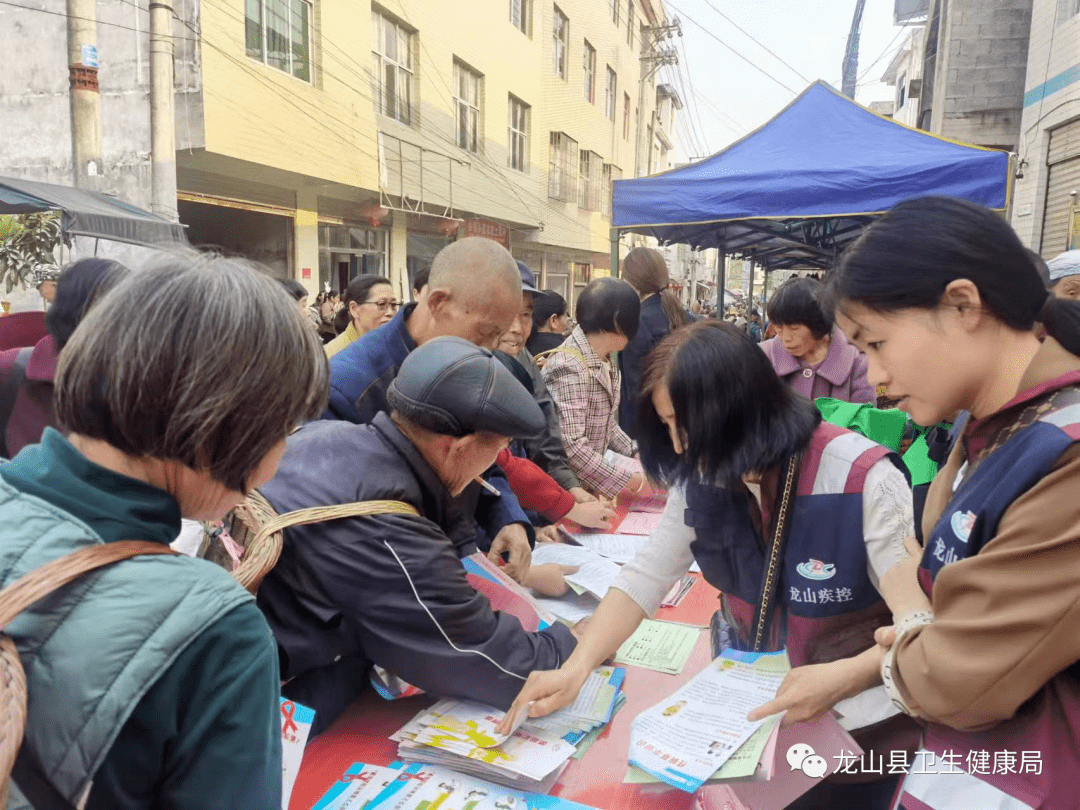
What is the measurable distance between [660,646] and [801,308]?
6.02 ft

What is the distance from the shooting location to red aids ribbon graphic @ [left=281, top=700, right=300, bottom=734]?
Answer: 1069 millimetres

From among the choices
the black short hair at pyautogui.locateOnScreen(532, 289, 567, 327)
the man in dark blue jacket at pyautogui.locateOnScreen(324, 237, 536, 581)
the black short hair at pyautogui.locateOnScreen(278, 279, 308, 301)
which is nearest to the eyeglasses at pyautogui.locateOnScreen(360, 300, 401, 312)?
the black short hair at pyautogui.locateOnScreen(278, 279, 308, 301)

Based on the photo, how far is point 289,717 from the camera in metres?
1.08

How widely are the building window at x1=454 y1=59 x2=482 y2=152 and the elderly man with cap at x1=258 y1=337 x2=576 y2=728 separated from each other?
1161cm

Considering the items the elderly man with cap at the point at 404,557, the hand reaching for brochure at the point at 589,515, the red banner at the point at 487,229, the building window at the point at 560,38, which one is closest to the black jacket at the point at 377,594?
the elderly man with cap at the point at 404,557

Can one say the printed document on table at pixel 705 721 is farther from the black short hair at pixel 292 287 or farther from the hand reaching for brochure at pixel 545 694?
the black short hair at pixel 292 287

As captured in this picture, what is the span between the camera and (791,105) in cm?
492

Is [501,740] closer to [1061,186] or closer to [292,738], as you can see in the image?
[292,738]

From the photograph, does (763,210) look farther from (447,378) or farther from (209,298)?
(209,298)

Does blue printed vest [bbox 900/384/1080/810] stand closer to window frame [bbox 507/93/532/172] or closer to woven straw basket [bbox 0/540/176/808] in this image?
woven straw basket [bbox 0/540/176/808]

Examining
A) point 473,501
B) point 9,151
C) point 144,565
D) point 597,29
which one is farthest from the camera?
point 597,29

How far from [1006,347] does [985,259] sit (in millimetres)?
122

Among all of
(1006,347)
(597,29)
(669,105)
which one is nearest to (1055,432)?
(1006,347)

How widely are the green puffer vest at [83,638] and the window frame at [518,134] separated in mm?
14068
